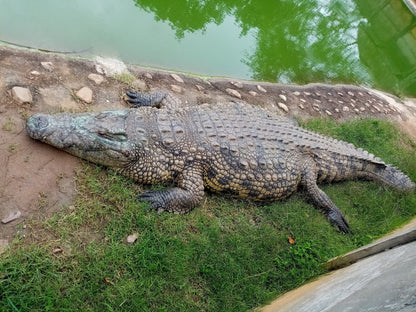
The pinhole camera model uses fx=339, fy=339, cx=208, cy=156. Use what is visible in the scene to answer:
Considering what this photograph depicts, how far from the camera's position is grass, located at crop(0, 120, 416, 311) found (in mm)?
2764

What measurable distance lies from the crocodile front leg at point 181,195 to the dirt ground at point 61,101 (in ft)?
2.65

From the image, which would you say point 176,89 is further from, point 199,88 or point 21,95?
point 21,95

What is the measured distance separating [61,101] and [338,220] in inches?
146

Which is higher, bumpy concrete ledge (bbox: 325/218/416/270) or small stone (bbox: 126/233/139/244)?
small stone (bbox: 126/233/139/244)

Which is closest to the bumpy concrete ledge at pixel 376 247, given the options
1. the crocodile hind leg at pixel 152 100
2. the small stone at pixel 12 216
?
the crocodile hind leg at pixel 152 100

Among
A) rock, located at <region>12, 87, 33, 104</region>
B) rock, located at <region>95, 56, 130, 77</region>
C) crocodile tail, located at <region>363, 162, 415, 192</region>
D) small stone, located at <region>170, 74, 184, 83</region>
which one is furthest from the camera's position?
small stone, located at <region>170, 74, 184, 83</region>

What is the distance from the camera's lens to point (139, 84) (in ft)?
16.0

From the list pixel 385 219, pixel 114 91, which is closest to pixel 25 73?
pixel 114 91

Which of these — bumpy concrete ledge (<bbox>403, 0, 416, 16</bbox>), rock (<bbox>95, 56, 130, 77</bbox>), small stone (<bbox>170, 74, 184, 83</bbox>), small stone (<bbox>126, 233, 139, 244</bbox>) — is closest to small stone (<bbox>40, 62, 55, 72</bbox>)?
rock (<bbox>95, 56, 130, 77</bbox>)

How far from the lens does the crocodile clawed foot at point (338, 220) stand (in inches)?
169

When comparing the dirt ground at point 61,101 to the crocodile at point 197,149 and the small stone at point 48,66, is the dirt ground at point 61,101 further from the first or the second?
the crocodile at point 197,149

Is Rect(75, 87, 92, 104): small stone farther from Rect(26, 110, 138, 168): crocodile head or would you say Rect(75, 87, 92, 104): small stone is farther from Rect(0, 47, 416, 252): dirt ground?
Rect(26, 110, 138, 168): crocodile head

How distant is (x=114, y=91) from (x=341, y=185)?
11.3ft

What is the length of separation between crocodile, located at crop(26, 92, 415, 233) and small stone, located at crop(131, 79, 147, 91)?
277 mm
